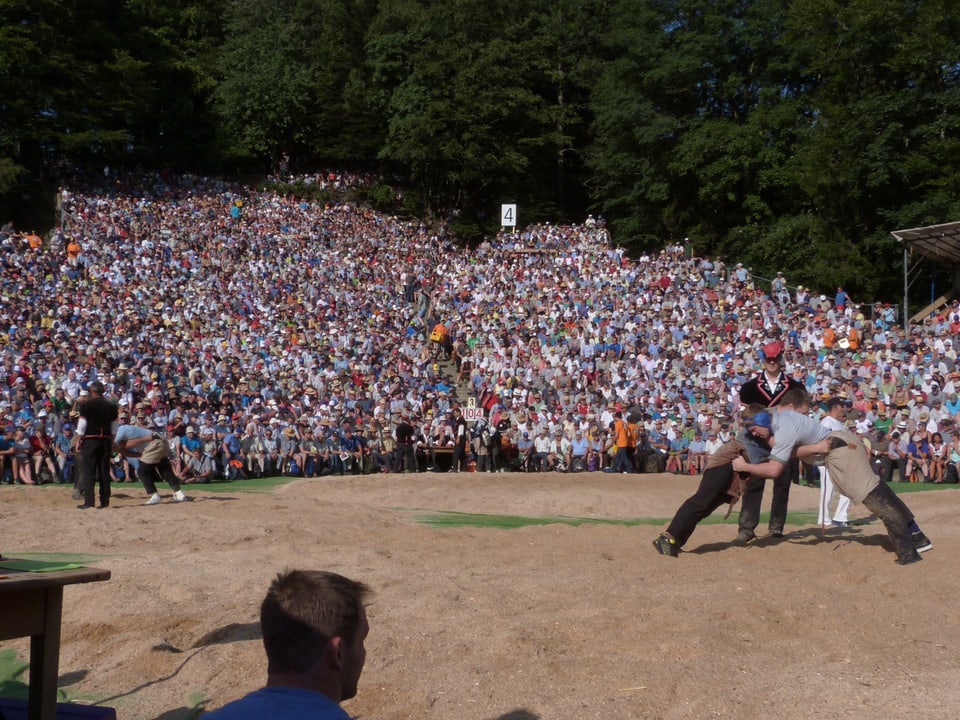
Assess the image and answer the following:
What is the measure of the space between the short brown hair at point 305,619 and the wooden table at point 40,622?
1.54 meters

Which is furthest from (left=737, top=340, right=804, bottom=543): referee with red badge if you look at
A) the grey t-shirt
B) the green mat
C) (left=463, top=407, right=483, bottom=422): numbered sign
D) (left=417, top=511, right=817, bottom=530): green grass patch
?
(left=463, top=407, right=483, bottom=422): numbered sign

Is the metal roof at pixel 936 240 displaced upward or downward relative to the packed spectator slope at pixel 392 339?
upward

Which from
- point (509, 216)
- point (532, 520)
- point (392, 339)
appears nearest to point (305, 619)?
point (532, 520)

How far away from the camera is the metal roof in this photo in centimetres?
2766

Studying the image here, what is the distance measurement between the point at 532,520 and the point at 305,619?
1169 centimetres

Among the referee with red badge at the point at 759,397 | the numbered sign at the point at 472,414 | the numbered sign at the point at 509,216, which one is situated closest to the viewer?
the referee with red badge at the point at 759,397

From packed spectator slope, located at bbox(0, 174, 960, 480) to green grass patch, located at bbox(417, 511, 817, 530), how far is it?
285 inches

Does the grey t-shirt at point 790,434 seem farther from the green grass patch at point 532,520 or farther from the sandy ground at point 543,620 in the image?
the green grass patch at point 532,520

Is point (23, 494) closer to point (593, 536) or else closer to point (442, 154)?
point (593, 536)

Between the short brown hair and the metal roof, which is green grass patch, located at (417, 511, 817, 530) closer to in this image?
the short brown hair

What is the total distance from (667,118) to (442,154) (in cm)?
1073

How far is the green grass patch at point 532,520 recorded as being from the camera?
1335 centimetres

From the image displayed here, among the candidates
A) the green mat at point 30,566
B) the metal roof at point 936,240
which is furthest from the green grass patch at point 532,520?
the metal roof at point 936,240

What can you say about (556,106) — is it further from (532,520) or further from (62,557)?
(62,557)
